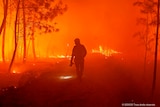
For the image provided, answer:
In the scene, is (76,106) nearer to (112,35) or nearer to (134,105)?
(134,105)

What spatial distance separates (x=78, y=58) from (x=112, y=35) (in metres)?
78.7

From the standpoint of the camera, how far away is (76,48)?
17.0 meters

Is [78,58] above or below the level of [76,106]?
above

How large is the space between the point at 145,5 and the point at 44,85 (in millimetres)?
16857

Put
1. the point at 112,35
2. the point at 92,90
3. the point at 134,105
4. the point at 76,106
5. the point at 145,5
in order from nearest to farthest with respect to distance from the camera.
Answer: the point at 76,106
the point at 134,105
the point at 92,90
the point at 145,5
the point at 112,35

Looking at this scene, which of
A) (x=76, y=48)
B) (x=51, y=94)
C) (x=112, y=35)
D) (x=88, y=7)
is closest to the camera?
(x=51, y=94)

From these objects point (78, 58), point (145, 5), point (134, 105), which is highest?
point (145, 5)

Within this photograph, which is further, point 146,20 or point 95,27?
point 95,27

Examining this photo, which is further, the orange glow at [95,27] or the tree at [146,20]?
the orange glow at [95,27]

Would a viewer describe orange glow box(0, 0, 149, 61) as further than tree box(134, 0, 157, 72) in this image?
Yes

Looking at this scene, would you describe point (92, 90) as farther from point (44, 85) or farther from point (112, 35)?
point (112, 35)

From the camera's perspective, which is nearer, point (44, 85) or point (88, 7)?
point (44, 85)

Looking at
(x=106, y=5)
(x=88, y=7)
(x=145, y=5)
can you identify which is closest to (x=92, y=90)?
(x=145, y=5)

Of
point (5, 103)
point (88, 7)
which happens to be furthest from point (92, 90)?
point (88, 7)
